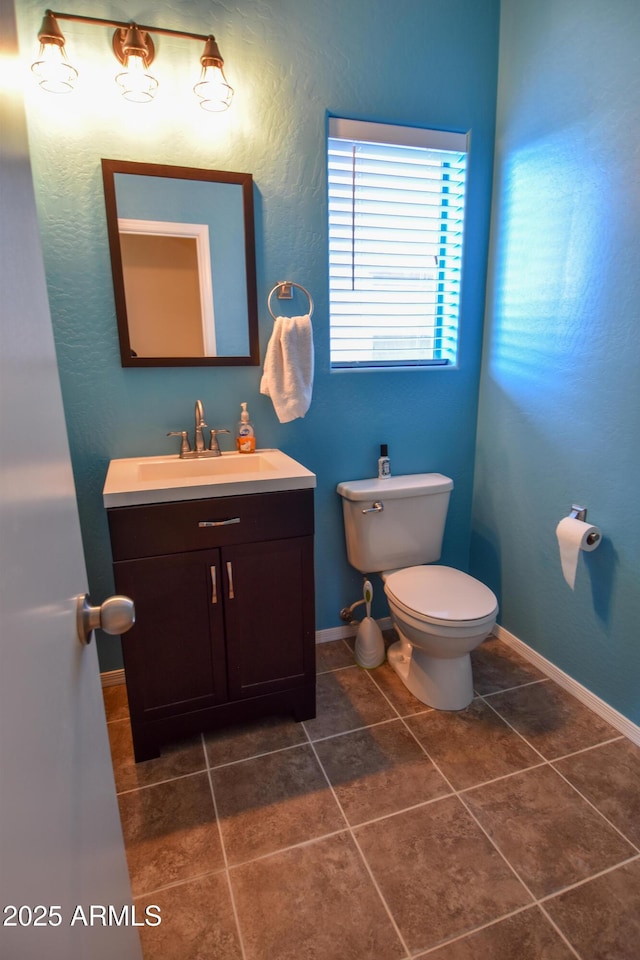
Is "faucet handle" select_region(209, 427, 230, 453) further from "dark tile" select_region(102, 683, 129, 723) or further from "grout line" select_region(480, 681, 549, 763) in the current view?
"grout line" select_region(480, 681, 549, 763)

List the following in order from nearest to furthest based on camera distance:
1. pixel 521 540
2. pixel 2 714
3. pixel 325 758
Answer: pixel 2 714 → pixel 325 758 → pixel 521 540

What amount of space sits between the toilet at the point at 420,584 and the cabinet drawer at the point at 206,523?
1.55 ft

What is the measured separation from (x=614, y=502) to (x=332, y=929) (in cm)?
146

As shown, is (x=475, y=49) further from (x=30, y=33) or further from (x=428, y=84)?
(x=30, y=33)

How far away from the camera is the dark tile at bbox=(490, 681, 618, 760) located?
5.56 feet

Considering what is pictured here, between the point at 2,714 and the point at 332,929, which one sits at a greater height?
the point at 2,714

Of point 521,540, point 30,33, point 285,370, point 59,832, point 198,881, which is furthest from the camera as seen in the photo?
point 521,540

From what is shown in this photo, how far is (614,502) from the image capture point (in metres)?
1.68

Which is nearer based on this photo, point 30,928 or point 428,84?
point 30,928

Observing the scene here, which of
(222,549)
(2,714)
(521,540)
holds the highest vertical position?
(2,714)

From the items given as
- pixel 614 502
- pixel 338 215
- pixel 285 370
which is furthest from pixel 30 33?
pixel 614 502

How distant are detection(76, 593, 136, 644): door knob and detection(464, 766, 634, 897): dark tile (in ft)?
4.12

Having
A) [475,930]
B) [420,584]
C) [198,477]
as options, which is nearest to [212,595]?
[198,477]

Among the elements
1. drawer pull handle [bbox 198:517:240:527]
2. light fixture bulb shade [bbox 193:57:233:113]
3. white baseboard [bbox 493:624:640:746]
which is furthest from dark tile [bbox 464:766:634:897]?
light fixture bulb shade [bbox 193:57:233:113]
